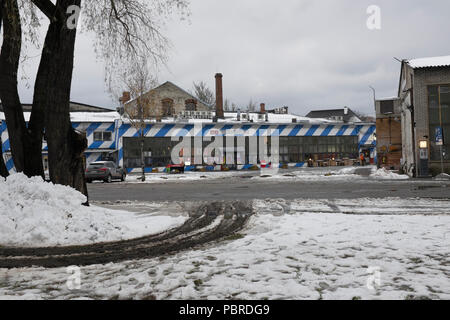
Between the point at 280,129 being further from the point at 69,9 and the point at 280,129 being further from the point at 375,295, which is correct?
the point at 375,295

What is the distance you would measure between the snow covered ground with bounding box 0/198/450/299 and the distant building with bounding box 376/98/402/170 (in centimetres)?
2142

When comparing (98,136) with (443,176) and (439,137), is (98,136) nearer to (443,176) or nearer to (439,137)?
(439,137)

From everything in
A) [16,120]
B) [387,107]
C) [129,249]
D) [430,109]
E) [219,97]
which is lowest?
[129,249]

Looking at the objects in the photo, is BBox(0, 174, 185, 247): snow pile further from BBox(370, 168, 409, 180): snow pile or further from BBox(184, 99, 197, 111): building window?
BBox(184, 99, 197, 111): building window

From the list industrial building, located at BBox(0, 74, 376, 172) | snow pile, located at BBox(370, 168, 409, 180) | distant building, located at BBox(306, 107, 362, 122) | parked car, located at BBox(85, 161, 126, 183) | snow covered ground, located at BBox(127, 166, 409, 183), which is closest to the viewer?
snow pile, located at BBox(370, 168, 409, 180)

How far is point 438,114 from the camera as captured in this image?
20047mm

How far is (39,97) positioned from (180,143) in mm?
31889

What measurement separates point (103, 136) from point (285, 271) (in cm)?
3727

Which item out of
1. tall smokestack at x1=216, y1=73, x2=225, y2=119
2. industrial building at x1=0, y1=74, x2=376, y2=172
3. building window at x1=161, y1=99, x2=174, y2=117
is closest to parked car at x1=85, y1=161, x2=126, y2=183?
industrial building at x1=0, y1=74, x2=376, y2=172

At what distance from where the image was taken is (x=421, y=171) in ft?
65.2

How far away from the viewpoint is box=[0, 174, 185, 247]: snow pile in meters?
5.85

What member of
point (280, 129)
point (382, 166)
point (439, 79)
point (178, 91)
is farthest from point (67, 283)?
point (178, 91)

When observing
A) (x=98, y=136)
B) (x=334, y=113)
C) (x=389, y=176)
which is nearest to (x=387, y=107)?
(x=389, y=176)
